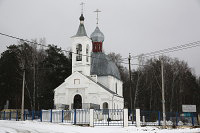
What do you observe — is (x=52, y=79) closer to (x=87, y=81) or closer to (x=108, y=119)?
(x=87, y=81)

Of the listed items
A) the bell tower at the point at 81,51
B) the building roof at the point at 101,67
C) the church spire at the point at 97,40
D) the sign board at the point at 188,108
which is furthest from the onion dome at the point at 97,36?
the sign board at the point at 188,108

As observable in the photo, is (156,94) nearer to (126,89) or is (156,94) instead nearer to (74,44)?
(126,89)

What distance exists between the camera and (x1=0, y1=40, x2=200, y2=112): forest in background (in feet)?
131

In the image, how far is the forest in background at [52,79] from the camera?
131 feet

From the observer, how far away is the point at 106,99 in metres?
36.0

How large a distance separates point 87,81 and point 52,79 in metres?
11.2

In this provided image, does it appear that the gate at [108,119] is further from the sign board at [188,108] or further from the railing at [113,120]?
the sign board at [188,108]

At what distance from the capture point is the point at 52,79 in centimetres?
4581

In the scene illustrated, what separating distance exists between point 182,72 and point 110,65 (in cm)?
1637

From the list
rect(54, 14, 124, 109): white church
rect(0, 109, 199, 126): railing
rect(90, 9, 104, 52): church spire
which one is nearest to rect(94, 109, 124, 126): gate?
rect(0, 109, 199, 126): railing

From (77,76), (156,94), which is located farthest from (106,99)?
(156,94)

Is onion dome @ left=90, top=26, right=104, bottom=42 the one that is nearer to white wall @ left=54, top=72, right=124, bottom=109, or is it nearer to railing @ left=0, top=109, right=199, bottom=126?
white wall @ left=54, top=72, right=124, bottom=109

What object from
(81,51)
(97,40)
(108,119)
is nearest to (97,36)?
(97,40)

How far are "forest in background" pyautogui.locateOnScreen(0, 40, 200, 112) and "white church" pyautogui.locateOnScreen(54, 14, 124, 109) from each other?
4.21 meters
